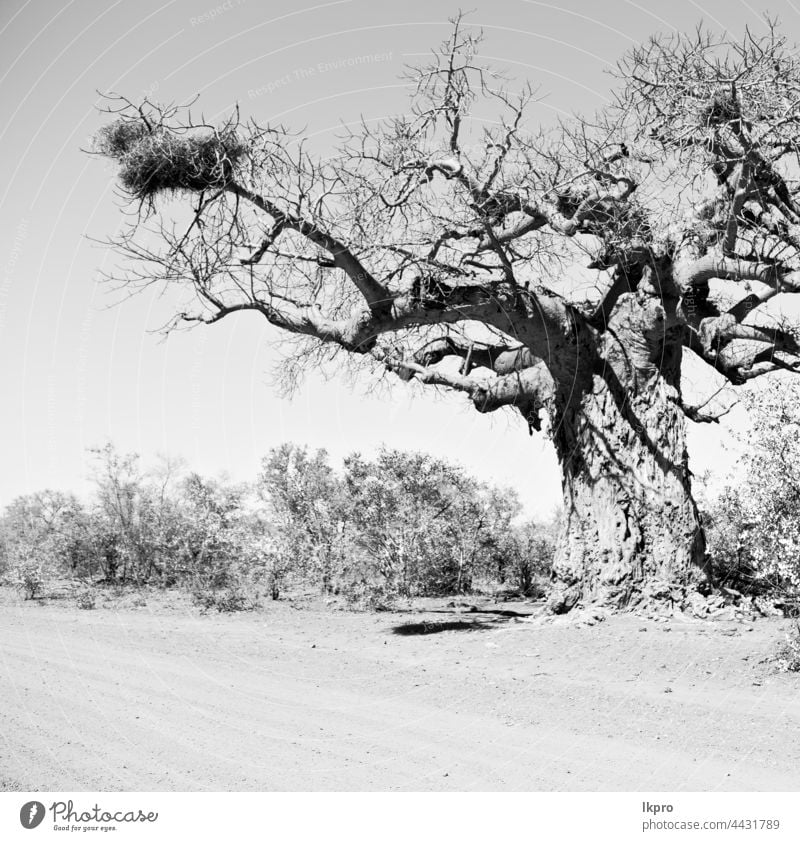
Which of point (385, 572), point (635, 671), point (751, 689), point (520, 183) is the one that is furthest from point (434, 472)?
point (751, 689)

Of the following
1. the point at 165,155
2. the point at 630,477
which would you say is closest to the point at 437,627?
the point at 630,477

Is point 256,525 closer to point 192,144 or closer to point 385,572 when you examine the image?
point 385,572

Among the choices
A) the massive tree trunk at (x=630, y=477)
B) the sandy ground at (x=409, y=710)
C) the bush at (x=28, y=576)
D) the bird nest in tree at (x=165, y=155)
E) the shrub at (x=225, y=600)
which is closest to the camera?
the sandy ground at (x=409, y=710)

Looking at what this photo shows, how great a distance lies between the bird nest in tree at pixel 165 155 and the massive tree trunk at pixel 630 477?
16.9 ft

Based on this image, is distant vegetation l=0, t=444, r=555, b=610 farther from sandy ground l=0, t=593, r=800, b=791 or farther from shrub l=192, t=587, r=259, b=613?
sandy ground l=0, t=593, r=800, b=791

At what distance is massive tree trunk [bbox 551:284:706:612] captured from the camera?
916cm

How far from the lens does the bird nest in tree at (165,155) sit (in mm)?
7207

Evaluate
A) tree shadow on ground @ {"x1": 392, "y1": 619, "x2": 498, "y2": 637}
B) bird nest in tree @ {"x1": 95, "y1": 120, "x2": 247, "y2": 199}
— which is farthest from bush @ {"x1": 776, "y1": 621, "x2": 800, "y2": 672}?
bird nest in tree @ {"x1": 95, "y1": 120, "x2": 247, "y2": 199}

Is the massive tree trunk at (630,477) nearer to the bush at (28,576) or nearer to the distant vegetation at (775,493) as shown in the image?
the distant vegetation at (775,493)

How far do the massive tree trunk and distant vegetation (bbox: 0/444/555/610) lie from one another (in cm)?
358

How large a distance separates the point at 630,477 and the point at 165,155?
6411 mm

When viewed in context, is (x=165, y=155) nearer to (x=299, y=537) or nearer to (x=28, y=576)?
(x=299, y=537)

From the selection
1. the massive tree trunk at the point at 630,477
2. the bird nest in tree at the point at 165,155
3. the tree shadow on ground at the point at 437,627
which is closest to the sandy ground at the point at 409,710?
the tree shadow on ground at the point at 437,627
